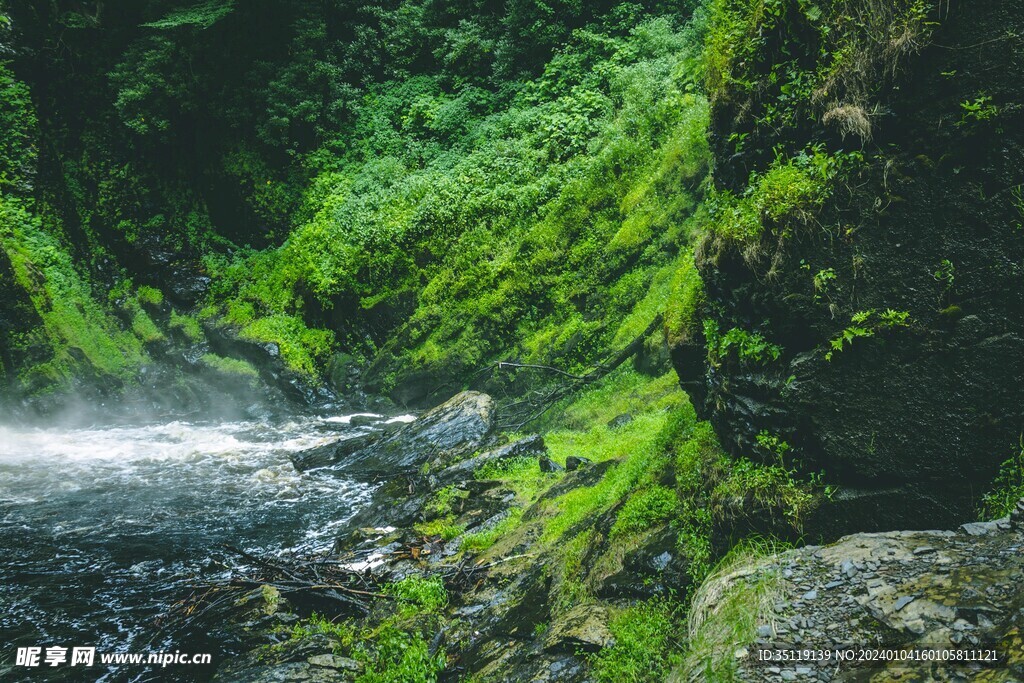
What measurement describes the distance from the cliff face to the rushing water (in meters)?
5.76

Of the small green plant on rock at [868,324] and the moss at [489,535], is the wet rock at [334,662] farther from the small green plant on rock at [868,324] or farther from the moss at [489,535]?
the small green plant on rock at [868,324]

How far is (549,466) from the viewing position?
29.9ft

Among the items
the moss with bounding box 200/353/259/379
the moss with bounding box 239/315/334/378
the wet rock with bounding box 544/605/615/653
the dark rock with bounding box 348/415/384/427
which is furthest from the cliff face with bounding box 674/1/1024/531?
the moss with bounding box 200/353/259/379

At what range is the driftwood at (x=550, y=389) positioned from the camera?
11328 millimetres

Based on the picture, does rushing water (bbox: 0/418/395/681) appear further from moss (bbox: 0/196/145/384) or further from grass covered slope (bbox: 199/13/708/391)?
grass covered slope (bbox: 199/13/708/391)

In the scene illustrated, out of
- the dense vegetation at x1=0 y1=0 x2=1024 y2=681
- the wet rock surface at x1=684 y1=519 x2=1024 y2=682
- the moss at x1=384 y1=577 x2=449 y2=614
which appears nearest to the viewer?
the wet rock surface at x1=684 y1=519 x2=1024 y2=682

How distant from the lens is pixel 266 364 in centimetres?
1575

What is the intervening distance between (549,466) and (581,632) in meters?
4.53

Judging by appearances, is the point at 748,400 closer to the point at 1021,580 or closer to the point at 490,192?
the point at 1021,580

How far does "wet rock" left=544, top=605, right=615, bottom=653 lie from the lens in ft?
14.6

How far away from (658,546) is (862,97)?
3.47 m

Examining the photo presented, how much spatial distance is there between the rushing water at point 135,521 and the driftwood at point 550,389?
3230 millimetres

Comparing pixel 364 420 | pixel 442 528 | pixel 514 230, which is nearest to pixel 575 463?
pixel 442 528

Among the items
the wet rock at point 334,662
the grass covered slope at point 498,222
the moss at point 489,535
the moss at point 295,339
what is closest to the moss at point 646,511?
the moss at point 489,535
